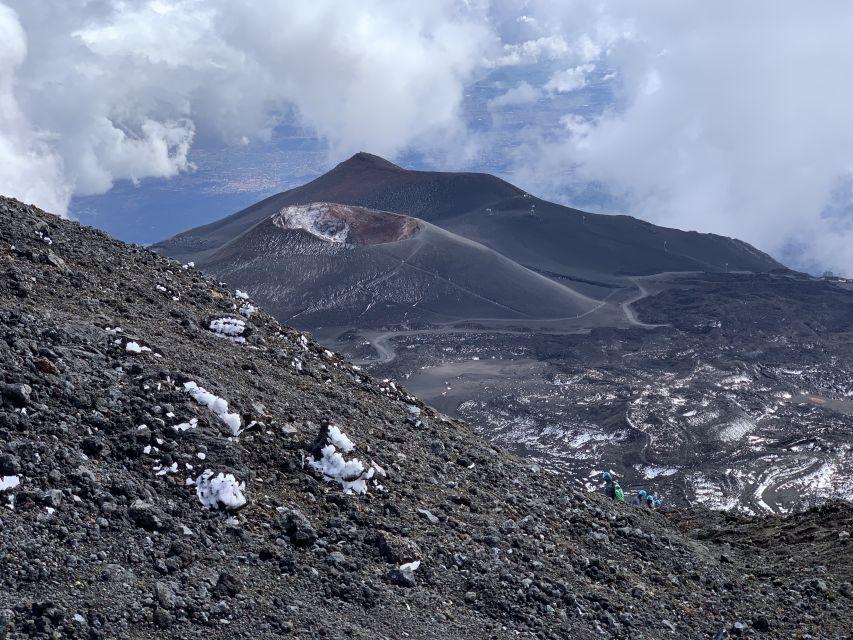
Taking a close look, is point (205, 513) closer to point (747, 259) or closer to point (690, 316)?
point (690, 316)

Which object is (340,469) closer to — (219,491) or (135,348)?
(219,491)

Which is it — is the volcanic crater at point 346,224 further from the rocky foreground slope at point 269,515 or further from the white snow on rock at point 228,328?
the rocky foreground slope at point 269,515

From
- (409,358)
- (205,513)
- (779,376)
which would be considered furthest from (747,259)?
(205,513)

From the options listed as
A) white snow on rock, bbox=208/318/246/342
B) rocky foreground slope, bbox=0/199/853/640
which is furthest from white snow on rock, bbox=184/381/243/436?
white snow on rock, bbox=208/318/246/342

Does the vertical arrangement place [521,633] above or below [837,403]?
below

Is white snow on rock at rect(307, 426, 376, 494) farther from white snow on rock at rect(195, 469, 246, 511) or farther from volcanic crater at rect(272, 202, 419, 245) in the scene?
volcanic crater at rect(272, 202, 419, 245)

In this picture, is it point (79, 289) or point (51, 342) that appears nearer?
point (51, 342)

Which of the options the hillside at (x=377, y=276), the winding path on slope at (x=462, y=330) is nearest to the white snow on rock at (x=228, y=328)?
the winding path on slope at (x=462, y=330)
